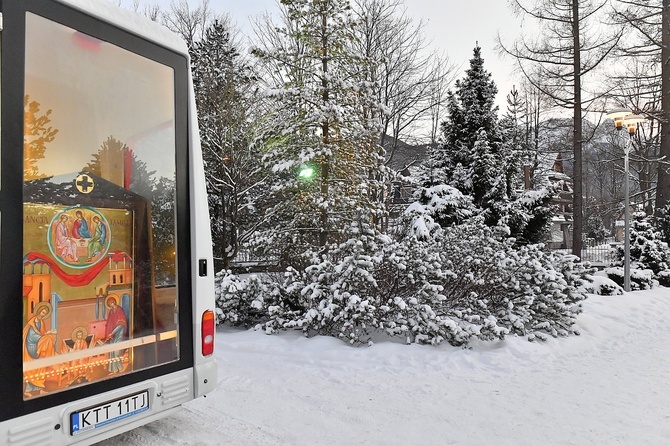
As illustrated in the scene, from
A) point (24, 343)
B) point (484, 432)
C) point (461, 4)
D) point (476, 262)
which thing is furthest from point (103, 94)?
point (461, 4)

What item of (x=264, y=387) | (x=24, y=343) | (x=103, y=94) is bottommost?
(x=264, y=387)

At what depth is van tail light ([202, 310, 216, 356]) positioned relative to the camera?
3.36m

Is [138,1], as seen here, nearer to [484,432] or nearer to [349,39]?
[349,39]

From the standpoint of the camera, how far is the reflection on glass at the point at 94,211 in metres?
2.49

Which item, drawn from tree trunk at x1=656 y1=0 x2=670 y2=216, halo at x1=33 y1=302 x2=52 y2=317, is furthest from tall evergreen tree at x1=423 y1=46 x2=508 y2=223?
halo at x1=33 y1=302 x2=52 y2=317

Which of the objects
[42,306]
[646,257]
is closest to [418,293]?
[42,306]

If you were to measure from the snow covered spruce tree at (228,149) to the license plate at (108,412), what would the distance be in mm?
11275

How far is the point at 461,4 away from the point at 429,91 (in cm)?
367

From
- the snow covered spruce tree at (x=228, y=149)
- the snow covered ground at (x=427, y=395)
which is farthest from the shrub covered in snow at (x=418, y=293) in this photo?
the snow covered spruce tree at (x=228, y=149)

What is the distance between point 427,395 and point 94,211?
3.43 meters

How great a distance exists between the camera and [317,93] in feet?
31.6

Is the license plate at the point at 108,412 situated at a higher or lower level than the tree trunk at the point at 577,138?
lower

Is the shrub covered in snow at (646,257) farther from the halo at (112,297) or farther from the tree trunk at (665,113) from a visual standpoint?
the halo at (112,297)

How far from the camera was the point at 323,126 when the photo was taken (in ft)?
31.7
